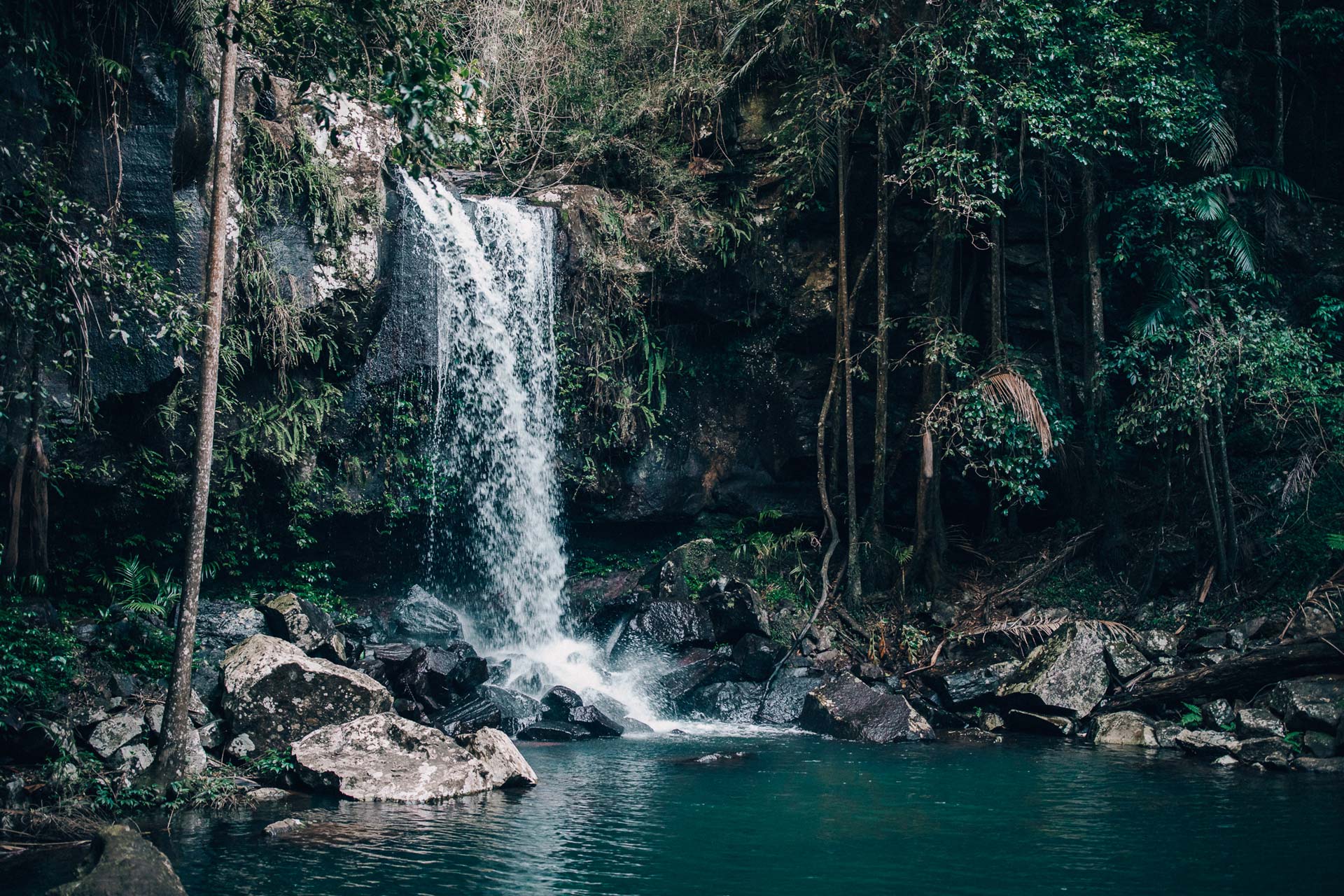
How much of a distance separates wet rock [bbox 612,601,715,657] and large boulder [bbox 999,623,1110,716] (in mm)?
3881

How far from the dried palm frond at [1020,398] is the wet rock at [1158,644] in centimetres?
249

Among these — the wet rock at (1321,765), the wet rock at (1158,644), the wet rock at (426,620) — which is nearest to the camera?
the wet rock at (1321,765)

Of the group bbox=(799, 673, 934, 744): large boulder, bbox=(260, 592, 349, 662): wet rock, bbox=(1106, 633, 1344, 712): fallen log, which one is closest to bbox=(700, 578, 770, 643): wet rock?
bbox=(799, 673, 934, 744): large boulder

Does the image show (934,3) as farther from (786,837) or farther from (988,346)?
(786,837)

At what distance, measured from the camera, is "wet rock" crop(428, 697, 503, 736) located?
982 centimetres

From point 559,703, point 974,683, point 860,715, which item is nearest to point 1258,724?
point 974,683

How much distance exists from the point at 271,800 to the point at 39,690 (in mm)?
Result: 2154

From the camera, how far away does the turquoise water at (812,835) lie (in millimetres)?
5457

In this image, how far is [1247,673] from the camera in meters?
9.98

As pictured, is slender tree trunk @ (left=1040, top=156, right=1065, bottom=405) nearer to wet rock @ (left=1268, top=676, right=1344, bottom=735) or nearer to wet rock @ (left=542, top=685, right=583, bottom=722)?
wet rock @ (left=1268, top=676, right=1344, bottom=735)

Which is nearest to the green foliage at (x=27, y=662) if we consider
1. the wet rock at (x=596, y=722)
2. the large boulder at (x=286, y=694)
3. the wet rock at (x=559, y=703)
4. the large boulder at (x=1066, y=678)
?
the large boulder at (x=286, y=694)

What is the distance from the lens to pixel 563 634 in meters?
13.7

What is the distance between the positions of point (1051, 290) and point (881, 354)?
2738 millimetres

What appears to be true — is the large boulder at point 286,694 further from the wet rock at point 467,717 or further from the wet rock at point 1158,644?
the wet rock at point 1158,644
